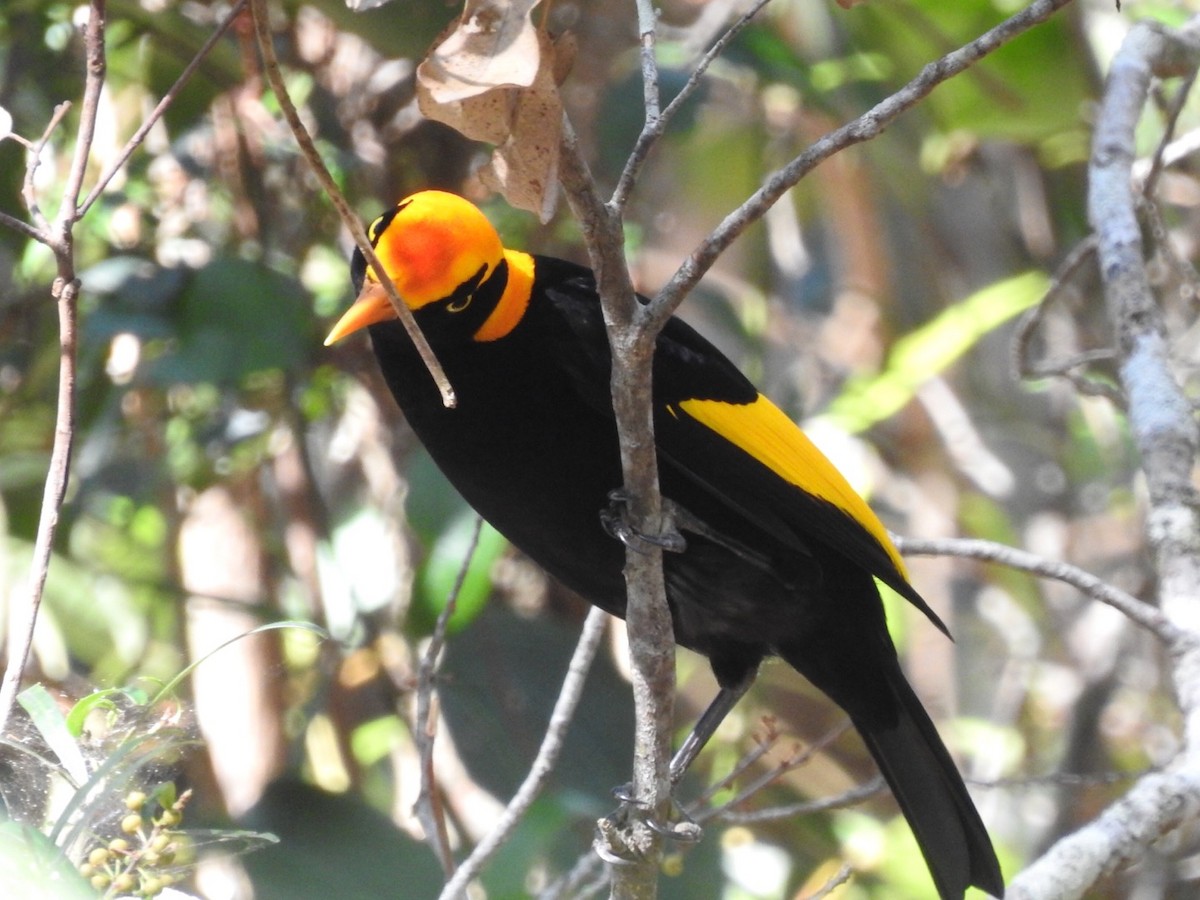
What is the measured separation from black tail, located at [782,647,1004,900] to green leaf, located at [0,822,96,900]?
1412mm

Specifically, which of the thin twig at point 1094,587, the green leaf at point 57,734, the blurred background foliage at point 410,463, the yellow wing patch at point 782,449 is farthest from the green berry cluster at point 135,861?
the blurred background foliage at point 410,463

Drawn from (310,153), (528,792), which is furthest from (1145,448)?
(310,153)

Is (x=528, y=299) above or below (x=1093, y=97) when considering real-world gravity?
below

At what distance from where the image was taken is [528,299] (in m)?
2.02

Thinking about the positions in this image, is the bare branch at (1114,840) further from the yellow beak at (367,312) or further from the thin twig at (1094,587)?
the yellow beak at (367,312)

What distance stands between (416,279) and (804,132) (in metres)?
2.46

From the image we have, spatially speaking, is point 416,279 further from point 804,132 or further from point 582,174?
point 804,132

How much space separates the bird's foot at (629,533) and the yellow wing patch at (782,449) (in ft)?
0.79

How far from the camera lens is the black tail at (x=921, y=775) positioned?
91.7 inches

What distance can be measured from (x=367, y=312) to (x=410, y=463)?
122cm

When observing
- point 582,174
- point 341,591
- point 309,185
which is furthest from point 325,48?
point 582,174

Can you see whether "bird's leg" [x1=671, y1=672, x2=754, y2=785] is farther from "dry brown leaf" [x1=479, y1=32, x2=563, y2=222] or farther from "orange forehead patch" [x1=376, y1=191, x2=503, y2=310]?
"dry brown leaf" [x1=479, y1=32, x2=563, y2=222]

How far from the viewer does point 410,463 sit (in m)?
3.04

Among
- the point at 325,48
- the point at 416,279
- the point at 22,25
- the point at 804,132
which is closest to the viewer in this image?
the point at 416,279
